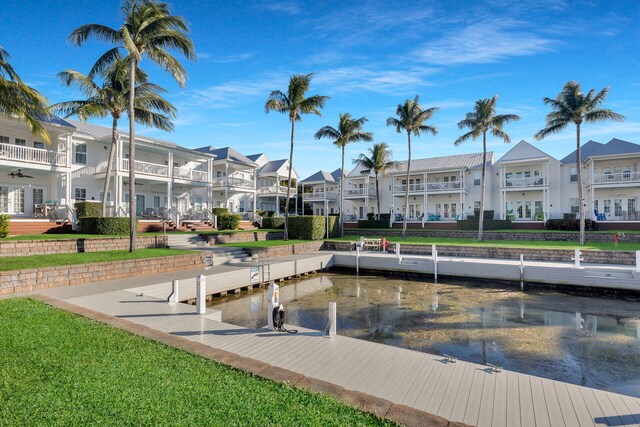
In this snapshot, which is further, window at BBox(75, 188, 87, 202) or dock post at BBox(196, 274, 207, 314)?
window at BBox(75, 188, 87, 202)

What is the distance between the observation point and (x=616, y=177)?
30.5 metres

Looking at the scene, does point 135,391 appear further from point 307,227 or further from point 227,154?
point 227,154

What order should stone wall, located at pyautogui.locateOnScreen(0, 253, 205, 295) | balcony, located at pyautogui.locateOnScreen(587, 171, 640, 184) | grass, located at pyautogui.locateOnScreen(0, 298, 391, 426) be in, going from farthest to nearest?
1. balcony, located at pyautogui.locateOnScreen(587, 171, 640, 184)
2. stone wall, located at pyautogui.locateOnScreen(0, 253, 205, 295)
3. grass, located at pyautogui.locateOnScreen(0, 298, 391, 426)

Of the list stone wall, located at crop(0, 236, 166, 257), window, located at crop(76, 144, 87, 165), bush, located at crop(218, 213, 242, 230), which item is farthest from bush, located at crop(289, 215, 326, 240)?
window, located at crop(76, 144, 87, 165)

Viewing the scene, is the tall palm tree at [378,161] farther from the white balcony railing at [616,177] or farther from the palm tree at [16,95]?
the palm tree at [16,95]

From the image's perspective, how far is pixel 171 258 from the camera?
1530cm

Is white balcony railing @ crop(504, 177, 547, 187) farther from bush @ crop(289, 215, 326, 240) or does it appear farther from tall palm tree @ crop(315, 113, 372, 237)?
bush @ crop(289, 215, 326, 240)

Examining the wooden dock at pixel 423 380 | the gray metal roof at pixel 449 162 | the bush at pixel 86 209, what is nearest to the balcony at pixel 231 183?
the bush at pixel 86 209

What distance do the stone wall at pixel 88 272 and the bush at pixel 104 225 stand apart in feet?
20.7

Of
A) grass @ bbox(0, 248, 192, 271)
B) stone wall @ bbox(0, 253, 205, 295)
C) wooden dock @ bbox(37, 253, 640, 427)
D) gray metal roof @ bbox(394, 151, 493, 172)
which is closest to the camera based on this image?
wooden dock @ bbox(37, 253, 640, 427)

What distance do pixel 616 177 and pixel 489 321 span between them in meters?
29.5

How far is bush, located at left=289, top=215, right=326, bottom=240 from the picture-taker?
27422 millimetres

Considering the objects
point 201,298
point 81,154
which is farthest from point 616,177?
point 81,154

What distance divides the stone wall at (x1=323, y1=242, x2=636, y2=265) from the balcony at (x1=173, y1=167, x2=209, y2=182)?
13.7 meters
